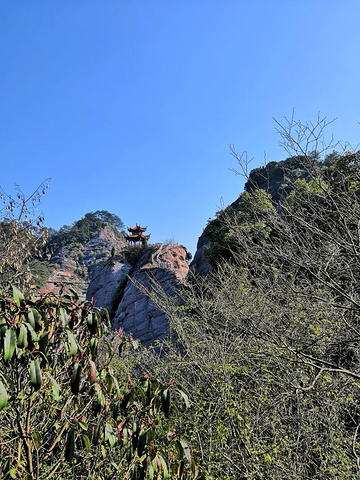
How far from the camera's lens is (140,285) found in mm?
10688

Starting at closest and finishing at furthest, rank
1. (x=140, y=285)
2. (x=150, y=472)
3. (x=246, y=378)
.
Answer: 1. (x=150, y=472)
2. (x=246, y=378)
3. (x=140, y=285)

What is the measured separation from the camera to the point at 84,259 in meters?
35.7

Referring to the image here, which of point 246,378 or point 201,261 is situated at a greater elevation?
point 201,261

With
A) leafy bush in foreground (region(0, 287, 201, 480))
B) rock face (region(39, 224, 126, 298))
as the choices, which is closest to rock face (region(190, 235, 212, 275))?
leafy bush in foreground (region(0, 287, 201, 480))

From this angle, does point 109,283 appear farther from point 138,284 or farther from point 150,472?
point 150,472

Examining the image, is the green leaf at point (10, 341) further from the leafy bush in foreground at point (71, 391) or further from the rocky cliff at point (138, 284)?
the rocky cliff at point (138, 284)

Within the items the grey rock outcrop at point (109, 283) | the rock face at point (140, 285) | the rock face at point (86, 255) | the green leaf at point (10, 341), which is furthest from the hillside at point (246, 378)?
the rock face at point (86, 255)

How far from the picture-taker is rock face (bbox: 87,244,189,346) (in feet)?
38.0

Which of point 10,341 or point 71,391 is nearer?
point 10,341

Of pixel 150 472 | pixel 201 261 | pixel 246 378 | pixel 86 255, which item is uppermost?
pixel 86 255

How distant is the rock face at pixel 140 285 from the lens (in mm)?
11586

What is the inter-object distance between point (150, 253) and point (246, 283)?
9.74 meters

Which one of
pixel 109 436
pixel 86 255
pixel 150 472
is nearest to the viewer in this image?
pixel 150 472

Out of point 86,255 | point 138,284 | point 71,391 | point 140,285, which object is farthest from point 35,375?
point 86,255
